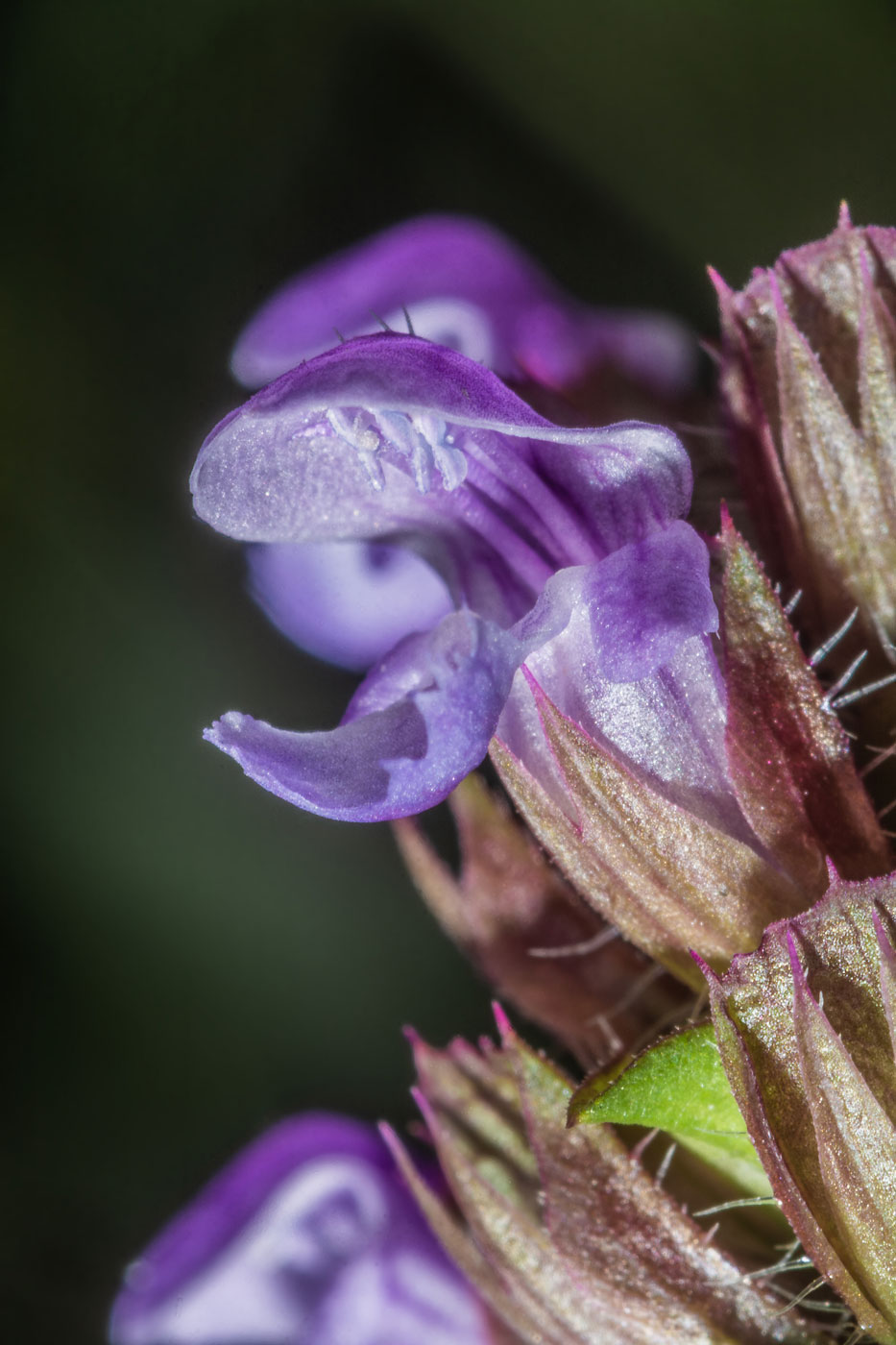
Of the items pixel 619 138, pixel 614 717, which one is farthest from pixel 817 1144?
pixel 619 138

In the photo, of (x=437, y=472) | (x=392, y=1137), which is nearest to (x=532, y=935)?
(x=392, y=1137)

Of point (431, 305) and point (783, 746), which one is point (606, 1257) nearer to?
point (783, 746)

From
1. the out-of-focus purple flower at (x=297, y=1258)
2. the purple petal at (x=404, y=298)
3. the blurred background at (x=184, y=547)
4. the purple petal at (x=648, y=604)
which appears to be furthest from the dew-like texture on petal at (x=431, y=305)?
the blurred background at (x=184, y=547)

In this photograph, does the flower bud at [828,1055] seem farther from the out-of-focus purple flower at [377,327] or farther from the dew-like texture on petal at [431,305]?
the dew-like texture on petal at [431,305]

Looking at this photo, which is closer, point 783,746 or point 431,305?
point 783,746

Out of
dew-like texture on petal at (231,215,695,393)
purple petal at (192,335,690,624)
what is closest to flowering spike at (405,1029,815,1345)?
purple petal at (192,335,690,624)

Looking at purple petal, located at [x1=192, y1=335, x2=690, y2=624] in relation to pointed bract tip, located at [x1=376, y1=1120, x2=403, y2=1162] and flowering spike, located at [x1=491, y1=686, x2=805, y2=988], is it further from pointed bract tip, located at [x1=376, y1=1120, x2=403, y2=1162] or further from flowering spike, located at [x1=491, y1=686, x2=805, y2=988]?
pointed bract tip, located at [x1=376, y1=1120, x2=403, y2=1162]
